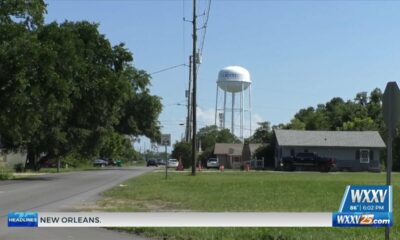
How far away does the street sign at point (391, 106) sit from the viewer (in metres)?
9.45

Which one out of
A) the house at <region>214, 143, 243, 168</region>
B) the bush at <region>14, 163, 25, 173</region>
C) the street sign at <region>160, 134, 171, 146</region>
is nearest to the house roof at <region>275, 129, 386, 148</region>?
the bush at <region>14, 163, 25, 173</region>

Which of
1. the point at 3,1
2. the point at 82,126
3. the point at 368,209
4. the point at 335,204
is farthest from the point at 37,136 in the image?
the point at 368,209

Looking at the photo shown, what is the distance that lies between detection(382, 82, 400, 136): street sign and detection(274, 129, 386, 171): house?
194 ft

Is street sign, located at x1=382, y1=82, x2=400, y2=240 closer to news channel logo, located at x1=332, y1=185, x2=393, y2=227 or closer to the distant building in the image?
news channel logo, located at x1=332, y1=185, x2=393, y2=227

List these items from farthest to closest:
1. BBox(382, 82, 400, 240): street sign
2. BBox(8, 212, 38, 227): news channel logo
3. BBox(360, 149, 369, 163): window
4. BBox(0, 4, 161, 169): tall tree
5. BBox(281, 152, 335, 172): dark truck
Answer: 1. BBox(360, 149, 369, 163): window
2. BBox(281, 152, 335, 172): dark truck
3. BBox(0, 4, 161, 169): tall tree
4. BBox(8, 212, 38, 227): news channel logo
5. BBox(382, 82, 400, 240): street sign

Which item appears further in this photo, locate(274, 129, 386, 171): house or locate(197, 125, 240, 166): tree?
locate(197, 125, 240, 166): tree

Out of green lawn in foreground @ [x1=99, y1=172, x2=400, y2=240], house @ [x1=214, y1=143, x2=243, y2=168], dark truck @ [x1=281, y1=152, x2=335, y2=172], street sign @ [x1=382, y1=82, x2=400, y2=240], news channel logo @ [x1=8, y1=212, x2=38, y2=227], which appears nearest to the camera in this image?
street sign @ [x1=382, y1=82, x2=400, y2=240]

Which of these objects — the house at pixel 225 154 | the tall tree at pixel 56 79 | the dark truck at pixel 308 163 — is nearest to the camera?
the tall tree at pixel 56 79

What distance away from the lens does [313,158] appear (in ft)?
195

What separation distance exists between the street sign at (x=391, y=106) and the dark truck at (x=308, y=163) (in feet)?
163

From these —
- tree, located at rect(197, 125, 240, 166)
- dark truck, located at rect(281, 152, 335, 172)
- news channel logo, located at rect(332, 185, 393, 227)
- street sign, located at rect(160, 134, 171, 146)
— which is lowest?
news channel logo, located at rect(332, 185, 393, 227)

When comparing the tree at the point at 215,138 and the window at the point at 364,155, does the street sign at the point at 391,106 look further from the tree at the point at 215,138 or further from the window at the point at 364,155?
the tree at the point at 215,138

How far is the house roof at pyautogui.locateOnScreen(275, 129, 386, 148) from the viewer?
69000 millimetres

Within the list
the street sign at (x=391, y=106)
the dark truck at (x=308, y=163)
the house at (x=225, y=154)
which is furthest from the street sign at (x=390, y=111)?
the house at (x=225, y=154)
